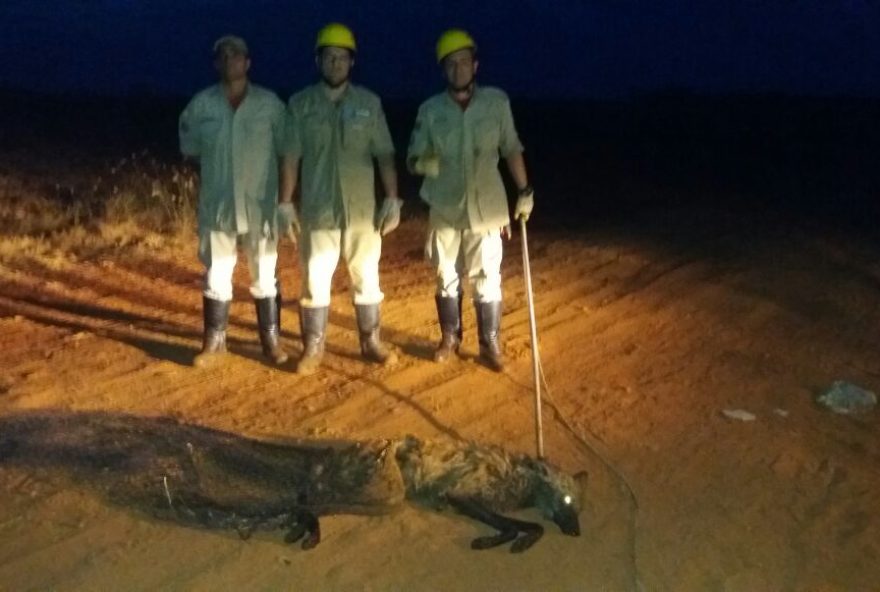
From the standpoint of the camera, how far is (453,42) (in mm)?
6734

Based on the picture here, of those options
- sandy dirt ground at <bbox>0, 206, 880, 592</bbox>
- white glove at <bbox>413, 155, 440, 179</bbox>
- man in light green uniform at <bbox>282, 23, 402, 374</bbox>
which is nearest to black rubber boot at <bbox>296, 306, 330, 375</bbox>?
man in light green uniform at <bbox>282, 23, 402, 374</bbox>

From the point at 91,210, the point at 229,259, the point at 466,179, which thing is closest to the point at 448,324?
the point at 466,179

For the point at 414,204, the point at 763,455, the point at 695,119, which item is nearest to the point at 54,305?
the point at 763,455

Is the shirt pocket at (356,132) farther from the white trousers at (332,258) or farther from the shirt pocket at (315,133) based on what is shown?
the white trousers at (332,258)

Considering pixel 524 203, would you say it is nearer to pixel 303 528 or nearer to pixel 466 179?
pixel 466 179

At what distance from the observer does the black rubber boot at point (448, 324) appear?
24.2 feet

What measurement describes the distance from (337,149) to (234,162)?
635 mm

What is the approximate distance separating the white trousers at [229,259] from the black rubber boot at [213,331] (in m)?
0.05

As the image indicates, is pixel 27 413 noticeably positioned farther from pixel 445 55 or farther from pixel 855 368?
pixel 855 368

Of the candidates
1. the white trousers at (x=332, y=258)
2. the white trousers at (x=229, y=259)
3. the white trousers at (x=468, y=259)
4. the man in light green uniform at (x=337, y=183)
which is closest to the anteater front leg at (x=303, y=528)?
the man in light green uniform at (x=337, y=183)

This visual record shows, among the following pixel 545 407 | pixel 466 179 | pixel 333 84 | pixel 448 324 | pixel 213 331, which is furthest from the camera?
pixel 448 324

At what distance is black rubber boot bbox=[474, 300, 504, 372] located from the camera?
7285mm

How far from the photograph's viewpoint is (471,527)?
16.5 ft

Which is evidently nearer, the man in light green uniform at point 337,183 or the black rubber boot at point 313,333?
the man in light green uniform at point 337,183
